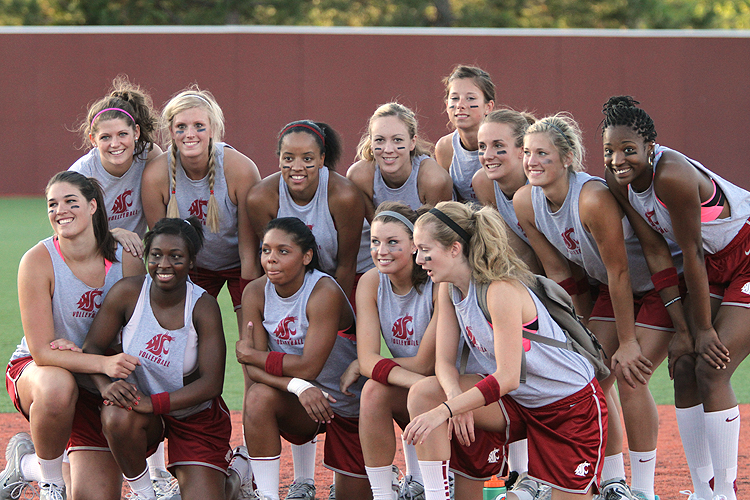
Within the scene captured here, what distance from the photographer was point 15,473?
370 cm

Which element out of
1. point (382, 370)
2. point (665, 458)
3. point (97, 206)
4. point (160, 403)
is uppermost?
point (97, 206)

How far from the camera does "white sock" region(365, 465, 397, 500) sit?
10.8 feet

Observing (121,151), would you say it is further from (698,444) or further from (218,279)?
(698,444)

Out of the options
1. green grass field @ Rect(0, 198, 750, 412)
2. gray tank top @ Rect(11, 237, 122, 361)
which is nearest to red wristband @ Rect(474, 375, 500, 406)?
gray tank top @ Rect(11, 237, 122, 361)

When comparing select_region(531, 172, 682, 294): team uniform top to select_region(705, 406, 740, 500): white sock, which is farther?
select_region(531, 172, 682, 294): team uniform top

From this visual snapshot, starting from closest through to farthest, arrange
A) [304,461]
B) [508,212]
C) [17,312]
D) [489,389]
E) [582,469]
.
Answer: [489,389], [582,469], [304,461], [508,212], [17,312]

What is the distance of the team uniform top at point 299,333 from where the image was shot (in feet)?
12.0

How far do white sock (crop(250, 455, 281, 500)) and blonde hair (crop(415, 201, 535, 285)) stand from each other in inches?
46.0

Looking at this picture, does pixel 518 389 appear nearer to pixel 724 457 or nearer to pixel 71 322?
pixel 724 457

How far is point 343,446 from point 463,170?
1710 mm

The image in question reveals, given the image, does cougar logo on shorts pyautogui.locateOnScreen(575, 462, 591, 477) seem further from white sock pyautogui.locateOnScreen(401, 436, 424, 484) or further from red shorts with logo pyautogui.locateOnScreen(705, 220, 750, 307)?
red shorts with logo pyautogui.locateOnScreen(705, 220, 750, 307)

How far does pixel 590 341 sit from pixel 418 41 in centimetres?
1289

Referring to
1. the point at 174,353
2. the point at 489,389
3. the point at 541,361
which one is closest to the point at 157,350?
the point at 174,353

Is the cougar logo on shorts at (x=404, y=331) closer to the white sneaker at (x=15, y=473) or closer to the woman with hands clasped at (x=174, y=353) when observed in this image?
the woman with hands clasped at (x=174, y=353)
